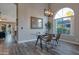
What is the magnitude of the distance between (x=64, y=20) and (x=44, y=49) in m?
1.10

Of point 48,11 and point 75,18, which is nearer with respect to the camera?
point 48,11

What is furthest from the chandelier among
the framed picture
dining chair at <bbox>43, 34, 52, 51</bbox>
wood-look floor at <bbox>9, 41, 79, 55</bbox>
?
wood-look floor at <bbox>9, 41, 79, 55</bbox>

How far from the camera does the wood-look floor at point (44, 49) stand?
12.8ft

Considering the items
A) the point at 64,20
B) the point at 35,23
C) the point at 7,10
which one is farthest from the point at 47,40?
the point at 7,10

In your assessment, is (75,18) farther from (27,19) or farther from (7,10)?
(7,10)

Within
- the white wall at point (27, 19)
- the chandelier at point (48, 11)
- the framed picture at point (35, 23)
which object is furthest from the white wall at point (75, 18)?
the framed picture at point (35, 23)

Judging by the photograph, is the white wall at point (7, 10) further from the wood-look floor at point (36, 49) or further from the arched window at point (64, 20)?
the arched window at point (64, 20)

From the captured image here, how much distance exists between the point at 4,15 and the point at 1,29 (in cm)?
40

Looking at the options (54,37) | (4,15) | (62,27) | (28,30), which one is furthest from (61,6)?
(4,15)

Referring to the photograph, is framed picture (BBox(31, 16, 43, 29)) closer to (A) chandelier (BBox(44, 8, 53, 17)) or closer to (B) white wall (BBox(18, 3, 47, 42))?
(B) white wall (BBox(18, 3, 47, 42))

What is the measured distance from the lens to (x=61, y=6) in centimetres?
390

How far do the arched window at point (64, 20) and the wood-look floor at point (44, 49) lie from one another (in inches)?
16.1

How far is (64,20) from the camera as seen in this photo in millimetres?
4086

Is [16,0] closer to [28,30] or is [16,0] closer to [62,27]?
[28,30]
